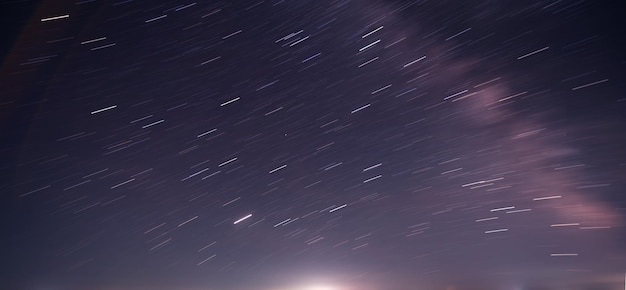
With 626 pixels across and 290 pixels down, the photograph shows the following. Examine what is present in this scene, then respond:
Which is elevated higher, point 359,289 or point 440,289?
point 359,289

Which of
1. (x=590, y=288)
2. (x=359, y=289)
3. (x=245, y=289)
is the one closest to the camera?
(x=245, y=289)

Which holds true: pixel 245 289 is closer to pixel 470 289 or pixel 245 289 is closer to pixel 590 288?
pixel 470 289

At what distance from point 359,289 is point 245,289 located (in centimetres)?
583

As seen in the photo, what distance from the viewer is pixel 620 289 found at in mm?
20609

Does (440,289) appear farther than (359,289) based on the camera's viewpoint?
Yes

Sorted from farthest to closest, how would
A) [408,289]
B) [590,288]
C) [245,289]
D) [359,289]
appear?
1. [590,288]
2. [408,289]
3. [359,289]
4. [245,289]

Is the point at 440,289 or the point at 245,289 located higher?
the point at 245,289

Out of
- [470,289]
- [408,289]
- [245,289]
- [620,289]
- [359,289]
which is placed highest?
[245,289]

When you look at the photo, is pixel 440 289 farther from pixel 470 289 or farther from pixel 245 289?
pixel 245 289

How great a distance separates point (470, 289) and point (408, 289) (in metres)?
4.03

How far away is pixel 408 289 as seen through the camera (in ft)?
63.9

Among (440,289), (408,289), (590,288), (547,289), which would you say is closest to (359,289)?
(408,289)

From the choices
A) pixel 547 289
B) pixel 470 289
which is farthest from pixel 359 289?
pixel 547 289

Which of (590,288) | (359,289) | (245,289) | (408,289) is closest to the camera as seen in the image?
(245,289)
